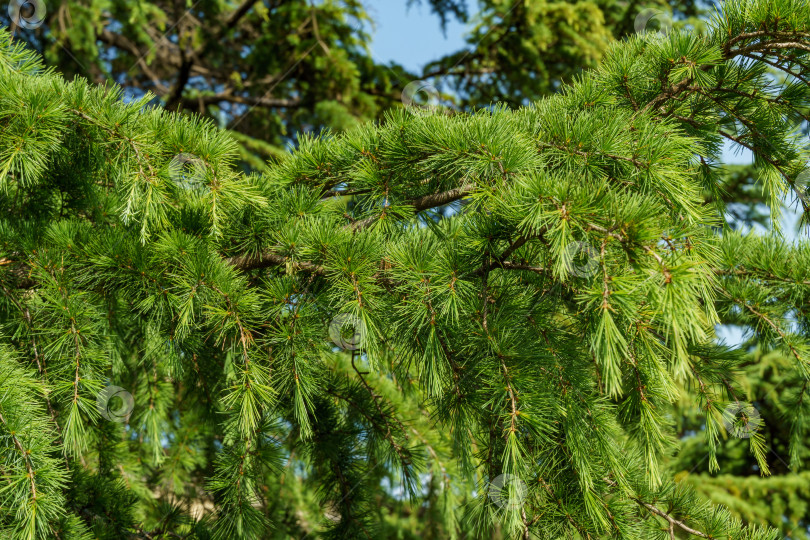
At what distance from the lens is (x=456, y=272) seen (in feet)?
4.25

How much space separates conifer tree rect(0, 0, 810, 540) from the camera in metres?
1.22

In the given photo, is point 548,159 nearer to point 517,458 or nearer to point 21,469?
point 517,458

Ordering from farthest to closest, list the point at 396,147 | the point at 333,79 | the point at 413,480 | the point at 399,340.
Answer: the point at 333,79 < the point at 413,480 < the point at 396,147 < the point at 399,340

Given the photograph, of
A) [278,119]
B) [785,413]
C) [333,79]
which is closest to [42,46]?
[278,119]

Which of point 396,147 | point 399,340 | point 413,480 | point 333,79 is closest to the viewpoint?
point 399,340

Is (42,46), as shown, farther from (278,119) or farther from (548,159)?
(548,159)

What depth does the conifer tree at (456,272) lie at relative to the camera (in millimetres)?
1224

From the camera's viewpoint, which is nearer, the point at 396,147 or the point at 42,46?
the point at 396,147

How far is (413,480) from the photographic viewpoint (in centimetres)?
191

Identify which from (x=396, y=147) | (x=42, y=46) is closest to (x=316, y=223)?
(x=396, y=147)

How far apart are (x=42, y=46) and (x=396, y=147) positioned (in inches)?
198

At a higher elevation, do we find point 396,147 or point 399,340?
point 396,147

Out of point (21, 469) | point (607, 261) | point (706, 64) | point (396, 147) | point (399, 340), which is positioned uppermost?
point (706, 64)

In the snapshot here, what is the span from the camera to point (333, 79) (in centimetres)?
479
